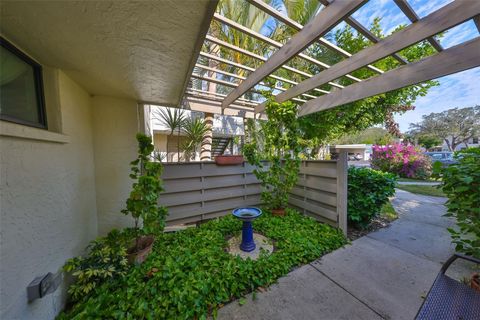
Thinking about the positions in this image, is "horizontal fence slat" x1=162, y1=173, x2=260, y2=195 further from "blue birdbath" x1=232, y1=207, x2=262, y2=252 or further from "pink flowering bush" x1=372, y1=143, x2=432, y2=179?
"pink flowering bush" x1=372, y1=143, x2=432, y2=179

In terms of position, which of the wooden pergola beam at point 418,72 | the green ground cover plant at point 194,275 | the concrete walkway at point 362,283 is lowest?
the concrete walkway at point 362,283

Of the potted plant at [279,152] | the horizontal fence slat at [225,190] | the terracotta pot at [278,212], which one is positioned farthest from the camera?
the terracotta pot at [278,212]

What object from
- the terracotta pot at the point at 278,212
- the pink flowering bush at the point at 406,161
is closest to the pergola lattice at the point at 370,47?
the terracotta pot at the point at 278,212

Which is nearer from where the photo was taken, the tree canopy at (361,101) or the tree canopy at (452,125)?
the tree canopy at (361,101)

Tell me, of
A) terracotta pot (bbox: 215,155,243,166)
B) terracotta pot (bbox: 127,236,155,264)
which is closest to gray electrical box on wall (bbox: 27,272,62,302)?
terracotta pot (bbox: 127,236,155,264)

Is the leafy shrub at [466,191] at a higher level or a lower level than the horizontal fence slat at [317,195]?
higher

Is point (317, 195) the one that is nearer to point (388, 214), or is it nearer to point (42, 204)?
point (388, 214)

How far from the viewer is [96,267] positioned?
1.55 meters

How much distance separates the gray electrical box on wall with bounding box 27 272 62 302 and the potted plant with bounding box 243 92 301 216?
8.62ft

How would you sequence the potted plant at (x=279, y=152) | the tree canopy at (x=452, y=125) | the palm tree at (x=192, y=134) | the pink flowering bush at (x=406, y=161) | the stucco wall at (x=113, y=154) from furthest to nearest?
the tree canopy at (x=452, y=125), the pink flowering bush at (x=406, y=161), the palm tree at (x=192, y=134), the potted plant at (x=279, y=152), the stucco wall at (x=113, y=154)

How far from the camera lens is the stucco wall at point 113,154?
2211 millimetres

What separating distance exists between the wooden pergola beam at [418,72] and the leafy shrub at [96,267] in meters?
3.67

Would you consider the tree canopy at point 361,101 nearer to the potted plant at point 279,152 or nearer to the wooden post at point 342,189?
the potted plant at point 279,152

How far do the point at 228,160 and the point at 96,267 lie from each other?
220cm
